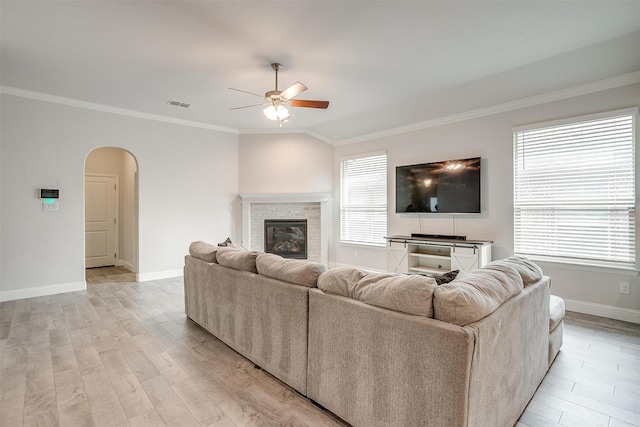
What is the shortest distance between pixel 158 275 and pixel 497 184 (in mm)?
5749

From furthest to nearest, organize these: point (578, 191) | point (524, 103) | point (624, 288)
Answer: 1. point (524, 103)
2. point (578, 191)
3. point (624, 288)

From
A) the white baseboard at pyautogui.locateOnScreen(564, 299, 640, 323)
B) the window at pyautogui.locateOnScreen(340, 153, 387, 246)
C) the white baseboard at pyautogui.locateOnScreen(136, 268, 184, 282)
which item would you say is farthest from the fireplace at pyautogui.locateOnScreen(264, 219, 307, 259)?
the white baseboard at pyautogui.locateOnScreen(564, 299, 640, 323)

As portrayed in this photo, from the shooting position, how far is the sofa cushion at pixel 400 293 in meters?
1.52

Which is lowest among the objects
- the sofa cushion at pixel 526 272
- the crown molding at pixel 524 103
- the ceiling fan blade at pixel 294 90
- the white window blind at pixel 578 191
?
the sofa cushion at pixel 526 272

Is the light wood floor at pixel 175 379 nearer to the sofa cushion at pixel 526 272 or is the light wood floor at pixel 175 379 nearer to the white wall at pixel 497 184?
the white wall at pixel 497 184

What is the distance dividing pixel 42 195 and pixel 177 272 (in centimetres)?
234

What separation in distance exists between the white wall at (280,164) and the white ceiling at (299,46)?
1774mm

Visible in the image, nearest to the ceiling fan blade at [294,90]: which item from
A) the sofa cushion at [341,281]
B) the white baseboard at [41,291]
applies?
the sofa cushion at [341,281]

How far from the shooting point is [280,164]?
21.6 feet

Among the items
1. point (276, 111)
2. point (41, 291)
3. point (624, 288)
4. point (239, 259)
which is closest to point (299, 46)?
point (276, 111)

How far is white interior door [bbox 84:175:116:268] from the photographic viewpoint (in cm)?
679

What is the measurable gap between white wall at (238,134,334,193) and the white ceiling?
1774 mm

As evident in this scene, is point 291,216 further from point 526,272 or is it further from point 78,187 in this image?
point 526,272

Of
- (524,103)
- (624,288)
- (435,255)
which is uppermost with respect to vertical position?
(524,103)
